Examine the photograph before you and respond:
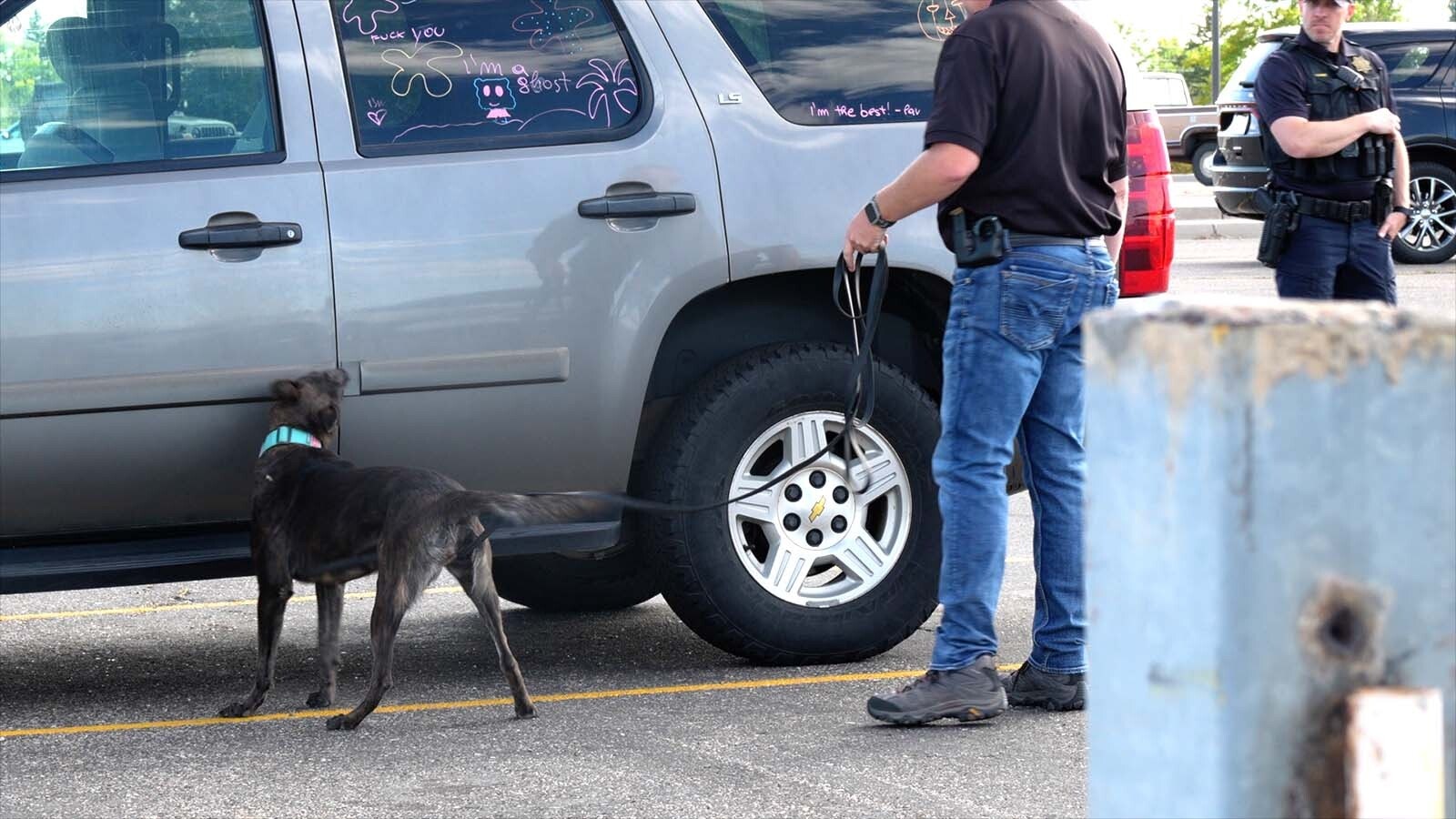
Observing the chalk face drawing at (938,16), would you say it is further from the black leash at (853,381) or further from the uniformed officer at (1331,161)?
the uniformed officer at (1331,161)

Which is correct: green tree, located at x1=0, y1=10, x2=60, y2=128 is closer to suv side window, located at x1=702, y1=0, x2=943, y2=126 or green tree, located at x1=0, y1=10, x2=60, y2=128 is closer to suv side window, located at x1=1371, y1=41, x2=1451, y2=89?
suv side window, located at x1=702, y1=0, x2=943, y2=126

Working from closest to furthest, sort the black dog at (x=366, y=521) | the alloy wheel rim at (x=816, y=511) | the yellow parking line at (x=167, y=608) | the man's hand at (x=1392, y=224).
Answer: the black dog at (x=366, y=521) < the alloy wheel rim at (x=816, y=511) < the man's hand at (x=1392, y=224) < the yellow parking line at (x=167, y=608)

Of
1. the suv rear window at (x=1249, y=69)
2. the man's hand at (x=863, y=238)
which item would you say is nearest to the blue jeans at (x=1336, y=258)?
the man's hand at (x=863, y=238)

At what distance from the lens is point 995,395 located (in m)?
4.22

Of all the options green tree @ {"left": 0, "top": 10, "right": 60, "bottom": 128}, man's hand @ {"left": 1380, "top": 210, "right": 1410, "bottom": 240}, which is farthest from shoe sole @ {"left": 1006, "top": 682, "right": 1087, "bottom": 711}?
green tree @ {"left": 0, "top": 10, "right": 60, "bottom": 128}

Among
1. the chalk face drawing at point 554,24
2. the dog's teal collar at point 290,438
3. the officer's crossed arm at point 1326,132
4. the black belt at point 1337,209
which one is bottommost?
the dog's teal collar at point 290,438

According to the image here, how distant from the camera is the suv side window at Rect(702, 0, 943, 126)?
4836 millimetres

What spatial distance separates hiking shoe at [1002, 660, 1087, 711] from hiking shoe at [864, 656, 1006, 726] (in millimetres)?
216

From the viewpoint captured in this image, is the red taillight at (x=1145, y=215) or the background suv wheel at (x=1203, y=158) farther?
the background suv wheel at (x=1203, y=158)

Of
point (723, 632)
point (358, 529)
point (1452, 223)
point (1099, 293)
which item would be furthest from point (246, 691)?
point (1452, 223)

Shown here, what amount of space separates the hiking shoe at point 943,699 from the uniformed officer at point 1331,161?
2.13 m

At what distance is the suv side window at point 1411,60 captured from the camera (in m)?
15.5

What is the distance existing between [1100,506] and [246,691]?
3977 millimetres

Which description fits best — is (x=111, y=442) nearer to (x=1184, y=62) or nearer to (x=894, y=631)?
(x=894, y=631)
